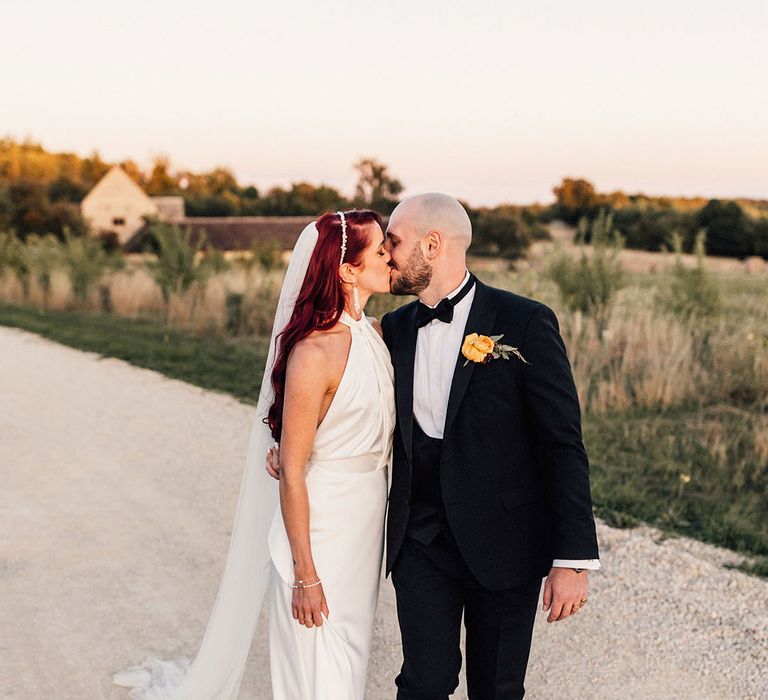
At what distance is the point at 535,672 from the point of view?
428cm

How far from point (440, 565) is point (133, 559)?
11.0 feet

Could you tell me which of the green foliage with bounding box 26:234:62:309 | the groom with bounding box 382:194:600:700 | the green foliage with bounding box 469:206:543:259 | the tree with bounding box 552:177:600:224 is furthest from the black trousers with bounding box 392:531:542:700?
the tree with bounding box 552:177:600:224

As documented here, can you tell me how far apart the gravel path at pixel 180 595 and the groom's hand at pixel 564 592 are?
144cm

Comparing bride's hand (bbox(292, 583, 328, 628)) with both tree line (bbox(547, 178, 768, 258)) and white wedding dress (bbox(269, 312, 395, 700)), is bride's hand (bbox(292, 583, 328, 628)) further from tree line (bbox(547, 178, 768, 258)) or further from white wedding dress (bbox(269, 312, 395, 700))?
tree line (bbox(547, 178, 768, 258))

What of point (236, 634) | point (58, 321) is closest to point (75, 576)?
point (236, 634)

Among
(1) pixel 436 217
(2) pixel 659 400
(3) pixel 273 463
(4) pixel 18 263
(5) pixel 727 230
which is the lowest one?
(4) pixel 18 263

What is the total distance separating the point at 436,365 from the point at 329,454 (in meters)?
0.52

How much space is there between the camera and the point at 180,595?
5.16m

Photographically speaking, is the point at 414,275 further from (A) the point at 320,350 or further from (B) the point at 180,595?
(B) the point at 180,595

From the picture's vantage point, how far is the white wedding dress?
10.0ft

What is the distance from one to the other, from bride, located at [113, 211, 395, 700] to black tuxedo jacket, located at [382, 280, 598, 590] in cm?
17

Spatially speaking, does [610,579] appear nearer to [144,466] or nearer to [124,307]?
[144,466]

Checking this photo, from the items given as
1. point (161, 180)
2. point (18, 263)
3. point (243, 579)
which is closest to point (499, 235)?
point (18, 263)

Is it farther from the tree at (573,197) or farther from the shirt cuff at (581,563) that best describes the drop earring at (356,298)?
the tree at (573,197)
